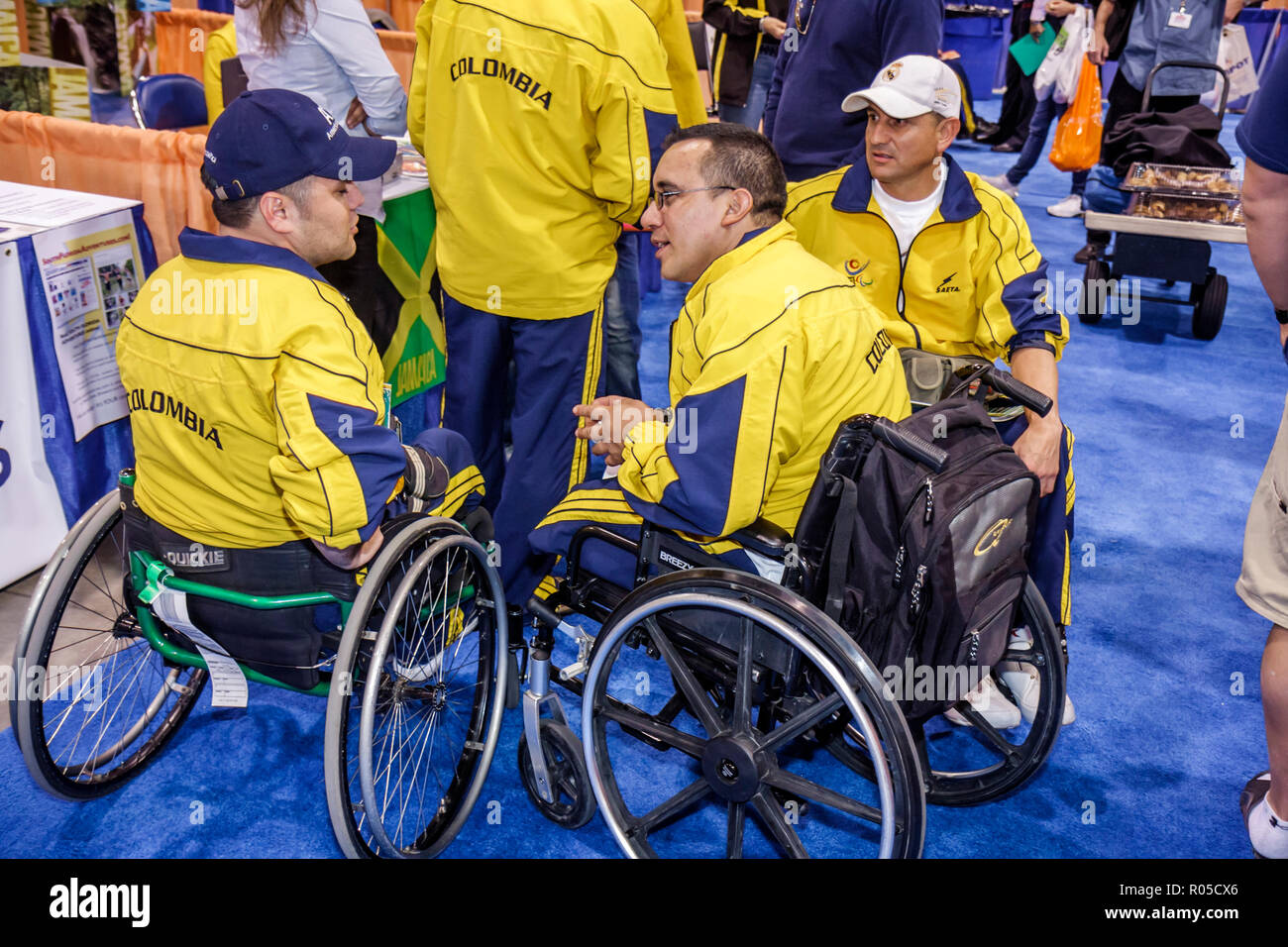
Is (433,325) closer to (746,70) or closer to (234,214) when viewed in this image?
(234,214)

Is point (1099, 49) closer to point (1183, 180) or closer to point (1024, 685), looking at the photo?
point (1183, 180)

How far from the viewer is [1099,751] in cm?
239

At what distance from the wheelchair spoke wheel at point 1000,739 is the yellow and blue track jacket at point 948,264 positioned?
2.18 ft

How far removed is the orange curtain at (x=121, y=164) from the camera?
2961 mm

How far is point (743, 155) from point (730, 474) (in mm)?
658

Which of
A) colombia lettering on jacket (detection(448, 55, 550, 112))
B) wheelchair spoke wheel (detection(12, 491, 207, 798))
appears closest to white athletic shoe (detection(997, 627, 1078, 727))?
colombia lettering on jacket (detection(448, 55, 550, 112))

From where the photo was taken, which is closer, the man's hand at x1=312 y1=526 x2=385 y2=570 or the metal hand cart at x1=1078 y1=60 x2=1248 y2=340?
the man's hand at x1=312 y1=526 x2=385 y2=570

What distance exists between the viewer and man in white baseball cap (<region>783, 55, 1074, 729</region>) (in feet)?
7.53

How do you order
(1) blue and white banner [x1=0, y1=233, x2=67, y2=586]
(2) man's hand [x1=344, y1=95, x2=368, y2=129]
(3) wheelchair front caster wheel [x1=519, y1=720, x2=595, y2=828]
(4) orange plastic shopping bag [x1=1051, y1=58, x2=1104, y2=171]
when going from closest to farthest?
(3) wheelchair front caster wheel [x1=519, y1=720, x2=595, y2=828] → (1) blue and white banner [x1=0, y1=233, x2=67, y2=586] → (2) man's hand [x1=344, y1=95, x2=368, y2=129] → (4) orange plastic shopping bag [x1=1051, y1=58, x2=1104, y2=171]

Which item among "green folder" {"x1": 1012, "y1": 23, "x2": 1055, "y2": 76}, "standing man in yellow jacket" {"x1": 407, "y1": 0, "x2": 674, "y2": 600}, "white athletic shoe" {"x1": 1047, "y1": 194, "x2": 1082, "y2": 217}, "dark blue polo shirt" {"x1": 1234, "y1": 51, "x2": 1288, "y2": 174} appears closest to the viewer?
"dark blue polo shirt" {"x1": 1234, "y1": 51, "x2": 1288, "y2": 174}

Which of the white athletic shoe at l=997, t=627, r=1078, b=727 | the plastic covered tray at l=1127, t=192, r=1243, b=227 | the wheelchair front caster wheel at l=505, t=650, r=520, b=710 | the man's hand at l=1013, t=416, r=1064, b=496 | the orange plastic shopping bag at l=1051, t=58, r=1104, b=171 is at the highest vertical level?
the orange plastic shopping bag at l=1051, t=58, r=1104, b=171

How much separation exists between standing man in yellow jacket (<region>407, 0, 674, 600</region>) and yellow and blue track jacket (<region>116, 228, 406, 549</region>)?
0.76 m

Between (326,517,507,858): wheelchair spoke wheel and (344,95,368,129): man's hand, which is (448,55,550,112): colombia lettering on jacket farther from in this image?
(326,517,507,858): wheelchair spoke wheel

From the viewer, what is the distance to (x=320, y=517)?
1.66 m
